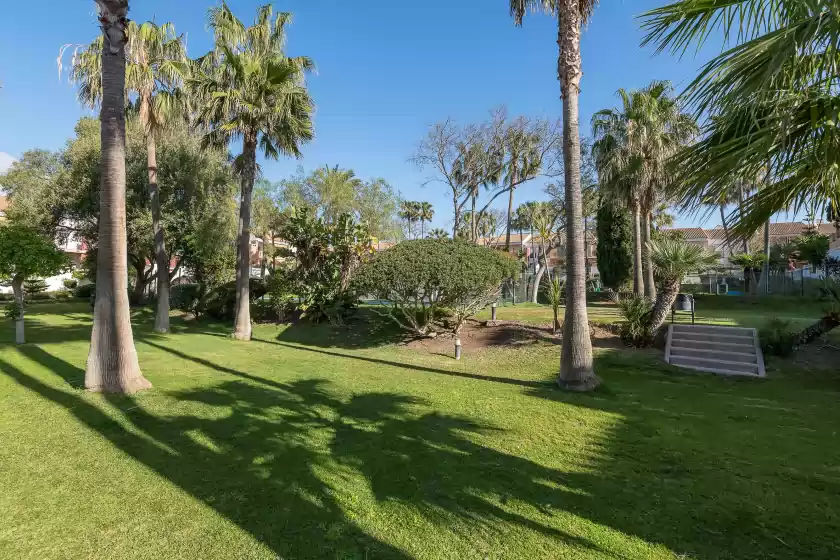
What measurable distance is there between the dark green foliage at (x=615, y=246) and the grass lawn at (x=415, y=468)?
63.6 ft

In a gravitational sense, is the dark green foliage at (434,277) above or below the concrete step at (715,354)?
above

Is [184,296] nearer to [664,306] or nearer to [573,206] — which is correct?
[573,206]

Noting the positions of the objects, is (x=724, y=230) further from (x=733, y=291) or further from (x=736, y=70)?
(x=733, y=291)

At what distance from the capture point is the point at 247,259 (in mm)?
14992

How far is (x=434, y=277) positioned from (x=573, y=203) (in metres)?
5.30

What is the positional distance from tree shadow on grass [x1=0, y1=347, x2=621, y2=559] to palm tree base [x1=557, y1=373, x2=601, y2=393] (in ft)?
9.00

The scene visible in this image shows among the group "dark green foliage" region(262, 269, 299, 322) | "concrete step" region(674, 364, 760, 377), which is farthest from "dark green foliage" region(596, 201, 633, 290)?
"dark green foliage" region(262, 269, 299, 322)

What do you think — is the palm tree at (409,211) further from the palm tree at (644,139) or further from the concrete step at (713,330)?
the concrete step at (713,330)

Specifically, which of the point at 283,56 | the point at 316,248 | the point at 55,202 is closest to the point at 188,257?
the point at 55,202

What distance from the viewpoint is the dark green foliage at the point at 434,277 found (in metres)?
12.5

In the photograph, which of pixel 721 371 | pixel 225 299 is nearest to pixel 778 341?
pixel 721 371

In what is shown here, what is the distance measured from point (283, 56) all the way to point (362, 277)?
26.6 ft

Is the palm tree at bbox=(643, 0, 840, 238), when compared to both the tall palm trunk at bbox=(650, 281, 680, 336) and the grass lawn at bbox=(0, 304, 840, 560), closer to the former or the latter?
the grass lawn at bbox=(0, 304, 840, 560)

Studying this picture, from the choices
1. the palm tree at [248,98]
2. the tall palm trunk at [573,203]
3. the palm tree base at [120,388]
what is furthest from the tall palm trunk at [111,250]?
the tall palm trunk at [573,203]
